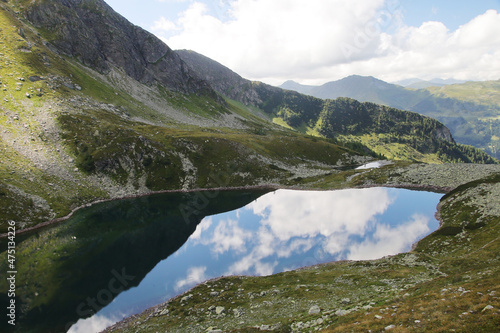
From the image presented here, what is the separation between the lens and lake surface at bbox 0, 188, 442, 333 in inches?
1563

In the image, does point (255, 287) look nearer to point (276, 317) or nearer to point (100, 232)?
point (276, 317)

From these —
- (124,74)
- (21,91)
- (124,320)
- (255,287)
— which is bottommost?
(124,320)

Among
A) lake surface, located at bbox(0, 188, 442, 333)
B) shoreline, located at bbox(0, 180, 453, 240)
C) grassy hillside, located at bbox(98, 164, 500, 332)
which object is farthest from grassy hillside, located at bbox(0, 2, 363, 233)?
grassy hillside, located at bbox(98, 164, 500, 332)

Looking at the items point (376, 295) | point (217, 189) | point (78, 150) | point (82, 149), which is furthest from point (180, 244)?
point (78, 150)

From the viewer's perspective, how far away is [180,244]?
197 feet

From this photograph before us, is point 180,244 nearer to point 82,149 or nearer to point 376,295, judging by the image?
point 376,295

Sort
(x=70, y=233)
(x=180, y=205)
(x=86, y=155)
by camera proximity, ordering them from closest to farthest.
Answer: (x=70, y=233)
(x=180, y=205)
(x=86, y=155)

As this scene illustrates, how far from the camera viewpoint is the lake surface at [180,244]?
130ft

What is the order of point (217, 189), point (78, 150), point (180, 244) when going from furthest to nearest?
1. point (217, 189)
2. point (78, 150)
3. point (180, 244)

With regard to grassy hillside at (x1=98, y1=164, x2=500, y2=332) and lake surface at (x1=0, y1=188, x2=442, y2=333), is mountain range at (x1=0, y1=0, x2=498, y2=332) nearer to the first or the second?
lake surface at (x1=0, y1=188, x2=442, y2=333)

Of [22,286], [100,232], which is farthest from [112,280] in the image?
[100,232]

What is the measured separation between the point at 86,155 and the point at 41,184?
70.3ft

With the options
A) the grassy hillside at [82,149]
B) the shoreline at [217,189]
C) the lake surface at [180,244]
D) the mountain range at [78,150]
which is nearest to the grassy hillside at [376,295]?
the lake surface at [180,244]

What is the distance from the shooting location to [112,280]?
44.6m
